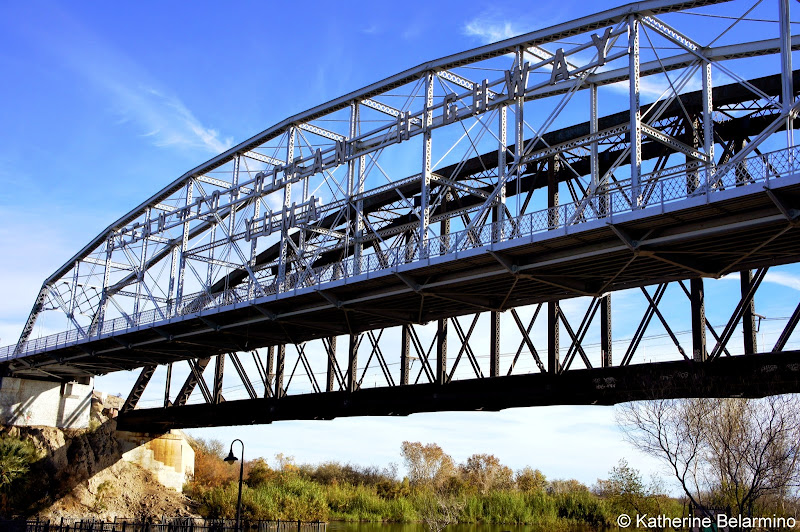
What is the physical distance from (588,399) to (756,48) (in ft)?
47.6

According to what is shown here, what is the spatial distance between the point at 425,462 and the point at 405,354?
45740 millimetres

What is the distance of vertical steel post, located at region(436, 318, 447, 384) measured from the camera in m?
38.0

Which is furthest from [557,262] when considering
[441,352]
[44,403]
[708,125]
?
[44,403]

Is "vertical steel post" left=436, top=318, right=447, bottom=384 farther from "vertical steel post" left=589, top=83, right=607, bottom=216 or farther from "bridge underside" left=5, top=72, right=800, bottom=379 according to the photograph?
"vertical steel post" left=589, top=83, right=607, bottom=216

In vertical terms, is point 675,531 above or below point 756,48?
below

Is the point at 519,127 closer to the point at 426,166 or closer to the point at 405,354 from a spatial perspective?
the point at 426,166

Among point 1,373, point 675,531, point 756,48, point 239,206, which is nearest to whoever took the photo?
point 756,48

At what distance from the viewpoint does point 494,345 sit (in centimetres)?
3628

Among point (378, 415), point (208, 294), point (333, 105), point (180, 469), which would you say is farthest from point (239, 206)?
point (180, 469)

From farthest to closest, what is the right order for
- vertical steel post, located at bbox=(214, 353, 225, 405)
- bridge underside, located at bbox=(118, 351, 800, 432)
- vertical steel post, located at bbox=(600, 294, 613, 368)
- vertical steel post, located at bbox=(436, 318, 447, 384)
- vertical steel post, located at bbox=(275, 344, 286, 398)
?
vertical steel post, located at bbox=(214, 353, 225, 405) < vertical steel post, located at bbox=(275, 344, 286, 398) < vertical steel post, located at bbox=(436, 318, 447, 384) < vertical steel post, located at bbox=(600, 294, 613, 368) < bridge underside, located at bbox=(118, 351, 800, 432)

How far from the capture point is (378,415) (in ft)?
138

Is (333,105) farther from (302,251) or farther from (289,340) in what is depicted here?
(289,340)

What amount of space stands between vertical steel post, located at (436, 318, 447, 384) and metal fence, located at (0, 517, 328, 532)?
1333 centimetres

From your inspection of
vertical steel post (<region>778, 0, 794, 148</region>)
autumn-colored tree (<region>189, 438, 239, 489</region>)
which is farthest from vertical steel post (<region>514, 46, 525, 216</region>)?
autumn-colored tree (<region>189, 438, 239, 489</region>)
